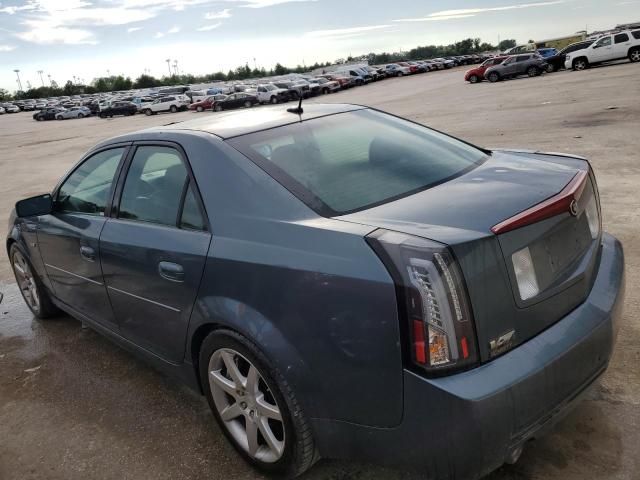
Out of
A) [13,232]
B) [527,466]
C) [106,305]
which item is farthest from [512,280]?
[13,232]

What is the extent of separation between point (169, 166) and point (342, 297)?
1.44 meters

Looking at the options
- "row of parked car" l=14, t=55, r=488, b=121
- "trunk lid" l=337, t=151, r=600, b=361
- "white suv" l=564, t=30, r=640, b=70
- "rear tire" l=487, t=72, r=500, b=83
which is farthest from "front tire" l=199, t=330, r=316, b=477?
"rear tire" l=487, t=72, r=500, b=83

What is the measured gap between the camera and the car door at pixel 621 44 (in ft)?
98.8

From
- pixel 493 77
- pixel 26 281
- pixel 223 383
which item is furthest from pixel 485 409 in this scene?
pixel 493 77

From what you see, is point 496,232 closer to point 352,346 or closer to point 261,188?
point 352,346

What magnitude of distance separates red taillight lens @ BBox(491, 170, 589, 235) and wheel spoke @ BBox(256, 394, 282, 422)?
3.87 ft

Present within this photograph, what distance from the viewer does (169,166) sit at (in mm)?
2977

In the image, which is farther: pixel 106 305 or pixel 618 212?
pixel 618 212

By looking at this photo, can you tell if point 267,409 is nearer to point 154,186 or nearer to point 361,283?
point 361,283

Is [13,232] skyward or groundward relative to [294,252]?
groundward

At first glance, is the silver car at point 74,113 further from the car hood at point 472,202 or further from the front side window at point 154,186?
the car hood at point 472,202

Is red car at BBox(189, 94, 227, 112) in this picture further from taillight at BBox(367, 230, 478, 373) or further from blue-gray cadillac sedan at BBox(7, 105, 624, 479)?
taillight at BBox(367, 230, 478, 373)

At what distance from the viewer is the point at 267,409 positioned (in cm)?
243

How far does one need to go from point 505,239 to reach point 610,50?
34.3 metres
